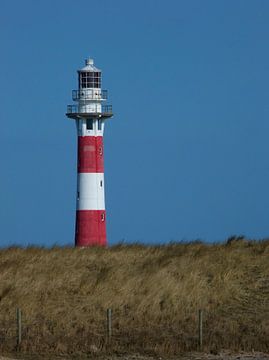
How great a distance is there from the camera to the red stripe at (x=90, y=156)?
40.3 meters

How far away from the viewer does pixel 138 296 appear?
2658cm

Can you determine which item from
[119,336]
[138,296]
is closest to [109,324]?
[119,336]

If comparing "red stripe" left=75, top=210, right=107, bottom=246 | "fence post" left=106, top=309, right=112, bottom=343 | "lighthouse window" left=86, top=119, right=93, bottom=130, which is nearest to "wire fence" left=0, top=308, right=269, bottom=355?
"fence post" left=106, top=309, right=112, bottom=343


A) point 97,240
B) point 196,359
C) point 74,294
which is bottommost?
point 196,359

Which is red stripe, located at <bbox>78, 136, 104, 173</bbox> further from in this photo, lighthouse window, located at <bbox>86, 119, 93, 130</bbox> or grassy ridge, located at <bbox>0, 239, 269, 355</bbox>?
grassy ridge, located at <bbox>0, 239, 269, 355</bbox>

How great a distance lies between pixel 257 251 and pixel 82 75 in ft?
45.5

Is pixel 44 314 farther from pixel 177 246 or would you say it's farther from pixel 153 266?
pixel 177 246

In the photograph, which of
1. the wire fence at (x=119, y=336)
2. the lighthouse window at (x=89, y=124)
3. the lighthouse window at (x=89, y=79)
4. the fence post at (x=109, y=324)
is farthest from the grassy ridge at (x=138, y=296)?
the lighthouse window at (x=89, y=79)

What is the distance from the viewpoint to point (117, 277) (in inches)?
1086

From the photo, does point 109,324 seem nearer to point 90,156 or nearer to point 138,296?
point 138,296

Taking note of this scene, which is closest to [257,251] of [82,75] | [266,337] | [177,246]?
[177,246]

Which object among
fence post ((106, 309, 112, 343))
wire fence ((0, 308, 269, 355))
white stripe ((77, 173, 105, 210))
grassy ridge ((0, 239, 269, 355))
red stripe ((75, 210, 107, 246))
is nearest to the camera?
wire fence ((0, 308, 269, 355))

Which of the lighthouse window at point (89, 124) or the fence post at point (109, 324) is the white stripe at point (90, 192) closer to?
the lighthouse window at point (89, 124)

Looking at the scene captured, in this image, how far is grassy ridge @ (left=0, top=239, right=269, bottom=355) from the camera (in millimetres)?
23766
